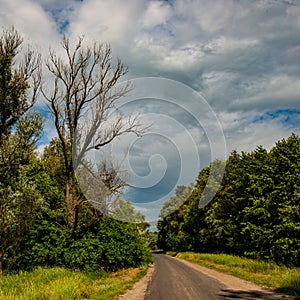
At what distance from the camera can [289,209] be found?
25.4 metres

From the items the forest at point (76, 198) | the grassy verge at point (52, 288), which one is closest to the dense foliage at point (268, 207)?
the forest at point (76, 198)

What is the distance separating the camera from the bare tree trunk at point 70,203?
22270mm

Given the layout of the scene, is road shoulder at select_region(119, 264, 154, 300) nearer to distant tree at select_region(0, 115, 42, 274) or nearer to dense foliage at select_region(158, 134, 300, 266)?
distant tree at select_region(0, 115, 42, 274)

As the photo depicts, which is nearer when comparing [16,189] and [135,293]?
[135,293]

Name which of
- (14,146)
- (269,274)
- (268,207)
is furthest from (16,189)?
(268,207)

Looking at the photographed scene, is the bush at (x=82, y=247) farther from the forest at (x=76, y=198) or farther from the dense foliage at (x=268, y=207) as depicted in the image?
the dense foliage at (x=268, y=207)

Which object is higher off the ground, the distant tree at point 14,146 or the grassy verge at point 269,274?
the distant tree at point 14,146

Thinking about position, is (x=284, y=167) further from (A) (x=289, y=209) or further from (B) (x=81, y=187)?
(B) (x=81, y=187)

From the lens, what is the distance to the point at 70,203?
2266 centimetres

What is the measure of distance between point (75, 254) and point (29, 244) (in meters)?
3.27

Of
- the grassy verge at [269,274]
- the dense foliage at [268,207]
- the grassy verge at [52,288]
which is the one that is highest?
the dense foliage at [268,207]

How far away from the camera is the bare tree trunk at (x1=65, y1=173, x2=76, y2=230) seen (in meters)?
22.3

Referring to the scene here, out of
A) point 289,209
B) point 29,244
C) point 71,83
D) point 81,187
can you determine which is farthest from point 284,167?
point 29,244

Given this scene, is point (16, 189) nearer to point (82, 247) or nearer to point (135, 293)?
point (82, 247)
